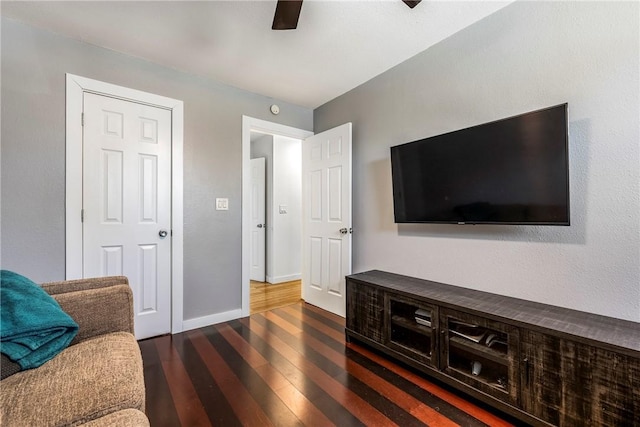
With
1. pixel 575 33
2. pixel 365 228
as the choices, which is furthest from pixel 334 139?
pixel 575 33

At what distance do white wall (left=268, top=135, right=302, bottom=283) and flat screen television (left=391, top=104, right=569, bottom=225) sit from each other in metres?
2.33

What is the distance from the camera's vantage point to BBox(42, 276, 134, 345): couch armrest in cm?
130

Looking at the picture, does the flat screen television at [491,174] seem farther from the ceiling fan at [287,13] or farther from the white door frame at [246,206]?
the white door frame at [246,206]

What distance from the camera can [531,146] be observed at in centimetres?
154

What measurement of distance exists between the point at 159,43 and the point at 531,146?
105 inches

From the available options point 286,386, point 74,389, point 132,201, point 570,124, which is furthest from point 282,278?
point 570,124

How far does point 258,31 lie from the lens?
1968 millimetres

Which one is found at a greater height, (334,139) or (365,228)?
(334,139)

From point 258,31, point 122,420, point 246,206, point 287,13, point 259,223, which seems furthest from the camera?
point 259,223

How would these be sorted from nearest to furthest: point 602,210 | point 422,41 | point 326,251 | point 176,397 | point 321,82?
point 602,210
point 176,397
point 422,41
point 321,82
point 326,251

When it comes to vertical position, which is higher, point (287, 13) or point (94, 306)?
point (287, 13)

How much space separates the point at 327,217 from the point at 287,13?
74.1 inches

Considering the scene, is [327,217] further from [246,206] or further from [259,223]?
[259,223]

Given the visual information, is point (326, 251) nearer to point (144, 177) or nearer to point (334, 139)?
point (334, 139)
